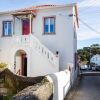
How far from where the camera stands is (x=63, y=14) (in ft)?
79.3

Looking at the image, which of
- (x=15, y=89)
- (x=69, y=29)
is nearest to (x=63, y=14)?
(x=69, y=29)

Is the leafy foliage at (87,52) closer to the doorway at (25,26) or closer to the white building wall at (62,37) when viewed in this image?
the doorway at (25,26)

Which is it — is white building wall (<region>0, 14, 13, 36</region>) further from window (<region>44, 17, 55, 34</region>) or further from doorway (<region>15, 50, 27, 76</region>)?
window (<region>44, 17, 55, 34</region>)

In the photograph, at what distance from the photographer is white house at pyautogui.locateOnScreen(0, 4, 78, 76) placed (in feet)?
77.1

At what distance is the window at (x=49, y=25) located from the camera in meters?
24.7

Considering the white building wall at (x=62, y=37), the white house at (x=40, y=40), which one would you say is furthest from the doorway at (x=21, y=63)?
the white building wall at (x=62, y=37)

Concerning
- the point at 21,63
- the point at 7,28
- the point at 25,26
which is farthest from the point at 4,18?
the point at 21,63

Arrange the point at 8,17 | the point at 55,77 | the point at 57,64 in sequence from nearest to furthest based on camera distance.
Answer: the point at 55,77, the point at 57,64, the point at 8,17

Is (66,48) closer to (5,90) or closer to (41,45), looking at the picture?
(41,45)

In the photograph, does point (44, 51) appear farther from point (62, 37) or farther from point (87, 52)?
point (87, 52)

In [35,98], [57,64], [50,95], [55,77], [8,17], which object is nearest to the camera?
[35,98]

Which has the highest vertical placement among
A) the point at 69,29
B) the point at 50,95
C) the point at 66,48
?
the point at 69,29

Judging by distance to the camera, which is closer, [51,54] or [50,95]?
[50,95]

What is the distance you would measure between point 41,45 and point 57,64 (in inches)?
85.8
